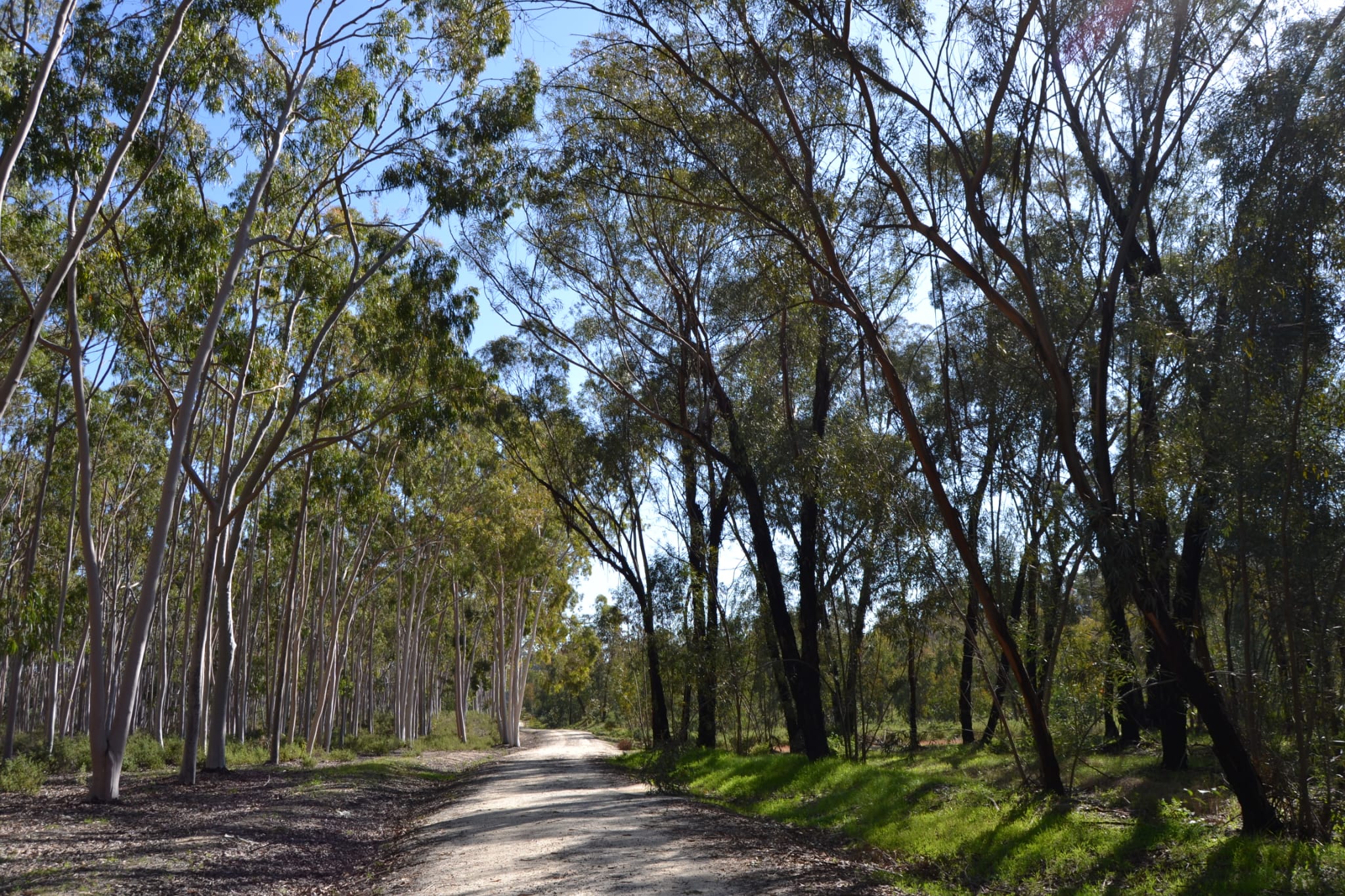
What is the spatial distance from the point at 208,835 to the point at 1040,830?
9414 millimetres

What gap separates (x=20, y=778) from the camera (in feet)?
50.5

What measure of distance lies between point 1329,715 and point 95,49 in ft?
57.6

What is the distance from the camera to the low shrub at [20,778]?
595 inches

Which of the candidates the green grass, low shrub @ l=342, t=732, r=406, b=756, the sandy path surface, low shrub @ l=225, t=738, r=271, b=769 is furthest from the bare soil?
the green grass

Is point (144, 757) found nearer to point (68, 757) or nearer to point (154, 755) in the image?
point (154, 755)

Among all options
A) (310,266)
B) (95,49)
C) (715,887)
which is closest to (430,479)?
(310,266)

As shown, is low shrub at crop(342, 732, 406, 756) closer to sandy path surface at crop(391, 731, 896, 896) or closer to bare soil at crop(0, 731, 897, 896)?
bare soil at crop(0, 731, 897, 896)

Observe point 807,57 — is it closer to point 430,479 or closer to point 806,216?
point 806,216

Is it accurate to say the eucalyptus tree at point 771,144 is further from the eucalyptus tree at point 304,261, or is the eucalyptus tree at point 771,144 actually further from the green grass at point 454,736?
the green grass at point 454,736

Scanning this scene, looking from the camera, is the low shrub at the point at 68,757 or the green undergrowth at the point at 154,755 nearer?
the green undergrowth at the point at 154,755

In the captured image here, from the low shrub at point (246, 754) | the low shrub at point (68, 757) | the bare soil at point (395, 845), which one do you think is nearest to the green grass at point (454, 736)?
the low shrub at point (246, 754)

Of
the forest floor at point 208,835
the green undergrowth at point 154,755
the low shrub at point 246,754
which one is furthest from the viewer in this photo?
the low shrub at point 246,754

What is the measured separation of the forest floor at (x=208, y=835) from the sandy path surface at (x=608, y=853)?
87cm

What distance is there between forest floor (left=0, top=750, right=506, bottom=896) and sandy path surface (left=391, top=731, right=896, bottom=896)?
869mm
